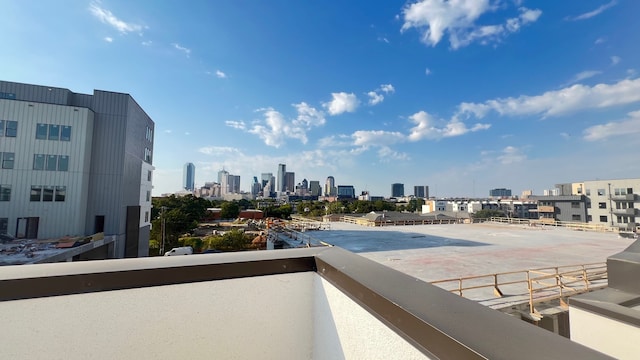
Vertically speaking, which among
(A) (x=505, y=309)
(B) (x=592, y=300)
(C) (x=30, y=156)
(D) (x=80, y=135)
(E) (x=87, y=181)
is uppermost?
(D) (x=80, y=135)

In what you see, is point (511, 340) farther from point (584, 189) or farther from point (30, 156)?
point (584, 189)

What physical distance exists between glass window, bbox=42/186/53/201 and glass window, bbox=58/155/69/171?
121 cm

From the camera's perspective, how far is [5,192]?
1487 cm

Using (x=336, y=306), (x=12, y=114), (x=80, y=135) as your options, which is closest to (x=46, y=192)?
(x=80, y=135)

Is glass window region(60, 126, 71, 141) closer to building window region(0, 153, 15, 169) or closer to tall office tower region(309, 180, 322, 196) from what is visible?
building window region(0, 153, 15, 169)

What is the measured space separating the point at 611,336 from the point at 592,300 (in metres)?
0.40

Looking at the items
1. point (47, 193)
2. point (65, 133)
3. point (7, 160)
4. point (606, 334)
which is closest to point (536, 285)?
point (606, 334)

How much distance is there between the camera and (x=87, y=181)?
16594mm

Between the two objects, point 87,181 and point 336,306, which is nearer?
point 336,306

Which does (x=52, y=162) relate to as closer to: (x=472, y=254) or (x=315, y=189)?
(x=472, y=254)

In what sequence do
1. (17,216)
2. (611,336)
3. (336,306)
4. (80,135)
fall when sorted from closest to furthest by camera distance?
1. (336,306)
2. (611,336)
3. (17,216)
4. (80,135)

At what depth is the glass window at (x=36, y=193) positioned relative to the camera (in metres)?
15.2

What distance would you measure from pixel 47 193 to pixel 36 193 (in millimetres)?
455

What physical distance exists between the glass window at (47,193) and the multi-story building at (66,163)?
0.04 meters
